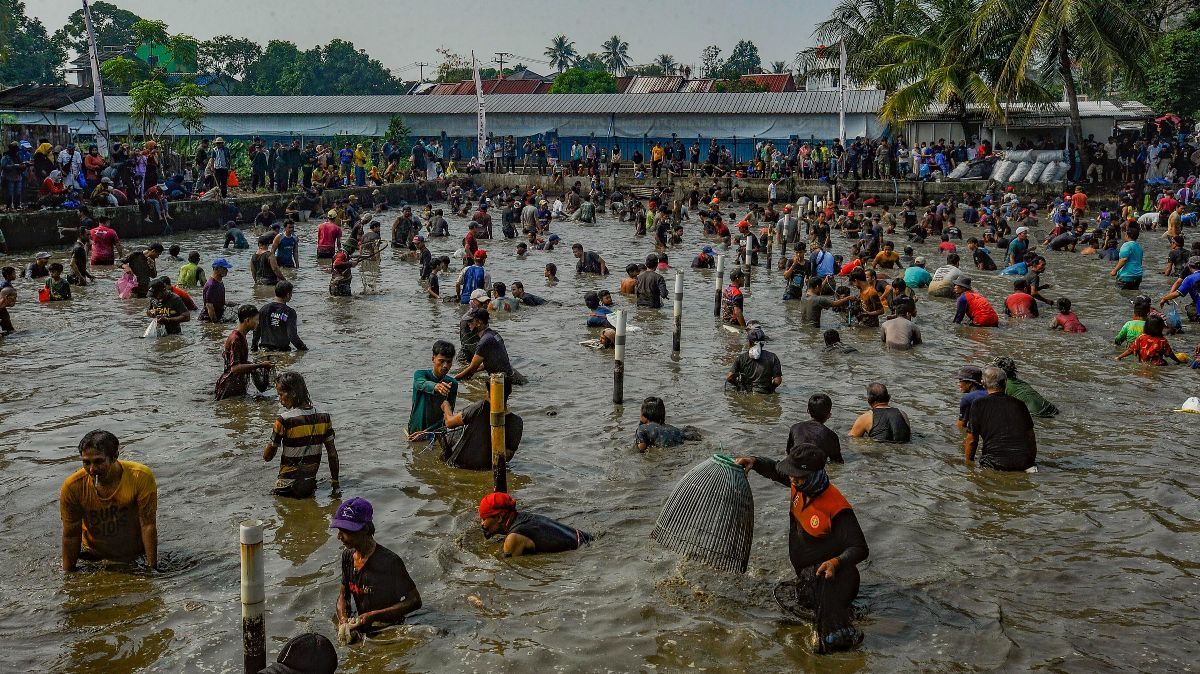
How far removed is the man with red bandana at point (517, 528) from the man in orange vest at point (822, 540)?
199cm

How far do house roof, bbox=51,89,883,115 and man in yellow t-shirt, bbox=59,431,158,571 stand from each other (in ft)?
131

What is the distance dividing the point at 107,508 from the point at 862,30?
136 feet

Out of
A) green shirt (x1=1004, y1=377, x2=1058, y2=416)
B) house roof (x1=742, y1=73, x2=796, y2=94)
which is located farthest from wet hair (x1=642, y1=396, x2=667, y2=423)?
house roof (x1=742, y1=73, x2=796, y2=94)

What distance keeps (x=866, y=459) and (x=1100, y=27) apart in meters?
29.0

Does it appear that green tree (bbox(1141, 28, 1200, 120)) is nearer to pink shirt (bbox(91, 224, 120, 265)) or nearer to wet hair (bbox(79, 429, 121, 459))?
pink shirt (bbox(91, 224, 120, 265))

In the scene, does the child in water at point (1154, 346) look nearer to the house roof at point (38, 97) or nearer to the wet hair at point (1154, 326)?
the wet hair at point (1154, 326)

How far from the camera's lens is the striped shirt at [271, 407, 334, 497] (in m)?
8.70

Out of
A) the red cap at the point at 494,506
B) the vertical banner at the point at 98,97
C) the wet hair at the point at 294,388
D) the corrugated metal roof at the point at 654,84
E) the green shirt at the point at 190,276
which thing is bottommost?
the red cap at the point at 494,506

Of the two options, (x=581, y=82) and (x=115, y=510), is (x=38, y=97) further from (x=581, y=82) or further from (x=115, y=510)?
(x=581, y=82)

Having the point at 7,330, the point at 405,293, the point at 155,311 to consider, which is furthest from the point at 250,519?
the point at 405,293

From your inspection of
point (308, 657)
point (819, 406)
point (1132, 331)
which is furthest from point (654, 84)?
point (308, 657)

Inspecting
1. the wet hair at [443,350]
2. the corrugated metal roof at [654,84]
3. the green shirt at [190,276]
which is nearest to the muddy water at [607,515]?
the wet hair at [443,350]

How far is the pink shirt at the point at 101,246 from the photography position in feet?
72.7

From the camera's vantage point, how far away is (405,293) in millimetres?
21141
